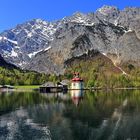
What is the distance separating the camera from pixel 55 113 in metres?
118

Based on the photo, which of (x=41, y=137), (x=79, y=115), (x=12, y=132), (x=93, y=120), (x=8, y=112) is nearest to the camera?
(x=41, y=137)

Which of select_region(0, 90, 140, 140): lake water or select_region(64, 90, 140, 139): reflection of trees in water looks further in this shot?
select_region(64, 90, 140, 139): reflection of trees in water

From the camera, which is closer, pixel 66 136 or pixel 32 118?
pixel 66 136

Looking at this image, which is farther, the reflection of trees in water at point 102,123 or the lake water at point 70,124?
the reflection of trees in water at point 102,123

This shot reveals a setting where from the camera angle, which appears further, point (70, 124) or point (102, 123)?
point (102, 123)

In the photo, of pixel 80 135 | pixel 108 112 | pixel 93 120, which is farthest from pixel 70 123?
pixel 108 112

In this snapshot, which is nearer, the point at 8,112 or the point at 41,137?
the point at 41,137

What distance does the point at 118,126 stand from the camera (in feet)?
303

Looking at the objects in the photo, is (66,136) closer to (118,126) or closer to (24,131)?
(24,131)

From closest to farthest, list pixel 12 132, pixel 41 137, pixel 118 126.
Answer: pixel 41 137 → pixel 12 132 → pixel 118 126

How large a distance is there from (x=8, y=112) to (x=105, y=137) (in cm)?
4791

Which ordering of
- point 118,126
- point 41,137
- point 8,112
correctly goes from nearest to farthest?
point 41,137 < point 118,126 < point 8,112

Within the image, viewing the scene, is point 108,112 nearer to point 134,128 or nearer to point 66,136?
point 134,128

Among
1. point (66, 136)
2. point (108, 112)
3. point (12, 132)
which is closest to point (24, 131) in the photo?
point (12, 132)
